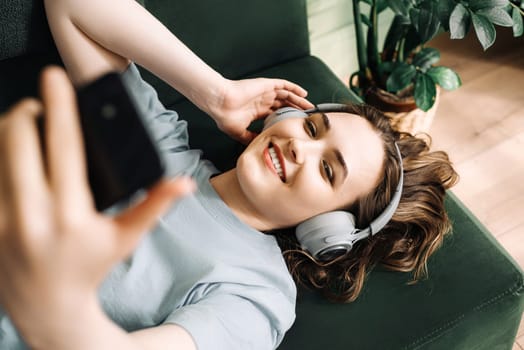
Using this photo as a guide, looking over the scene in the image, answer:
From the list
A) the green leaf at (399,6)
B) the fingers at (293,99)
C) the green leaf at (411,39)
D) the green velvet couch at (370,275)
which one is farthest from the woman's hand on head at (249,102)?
the green leaf at (411,39)

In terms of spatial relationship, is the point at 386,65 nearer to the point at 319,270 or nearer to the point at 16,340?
the point at 319,270

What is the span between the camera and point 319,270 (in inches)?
45.2

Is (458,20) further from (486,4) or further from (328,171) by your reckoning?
(328,171)

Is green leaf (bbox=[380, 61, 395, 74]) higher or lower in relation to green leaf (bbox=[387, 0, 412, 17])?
lower

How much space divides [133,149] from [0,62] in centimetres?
94

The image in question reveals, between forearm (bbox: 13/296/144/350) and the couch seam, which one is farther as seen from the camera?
the couch seam

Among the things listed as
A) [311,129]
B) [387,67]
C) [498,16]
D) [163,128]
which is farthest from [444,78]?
[163,128]

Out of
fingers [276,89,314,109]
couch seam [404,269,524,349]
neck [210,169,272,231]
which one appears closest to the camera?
couch seam [404,269,524,349]

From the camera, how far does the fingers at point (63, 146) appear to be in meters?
0.42

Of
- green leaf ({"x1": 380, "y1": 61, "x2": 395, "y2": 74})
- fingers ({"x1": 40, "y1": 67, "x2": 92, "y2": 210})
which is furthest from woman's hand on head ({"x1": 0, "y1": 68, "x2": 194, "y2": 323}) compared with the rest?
green leaf ({"x1": 380, "y1": 61, "x2": 395, "y2": 74})

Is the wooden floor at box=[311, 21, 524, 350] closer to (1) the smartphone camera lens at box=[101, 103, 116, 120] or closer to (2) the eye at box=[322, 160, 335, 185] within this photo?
(2) the eye at box=[322, 160, 335, 185]

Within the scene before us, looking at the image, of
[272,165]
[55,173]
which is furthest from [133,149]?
[272,165]

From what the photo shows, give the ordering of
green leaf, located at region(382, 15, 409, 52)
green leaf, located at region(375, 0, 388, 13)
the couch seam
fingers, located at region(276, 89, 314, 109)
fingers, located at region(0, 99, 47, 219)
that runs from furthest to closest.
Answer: green leaf, located at region(382, 15, 409, 52) → green leaf, located at region(375, 0, 388, 13) → fingers, located at region(276, 89, 314, 109) → the couch seam → fingers, located at region(0, 99, 47, 219)

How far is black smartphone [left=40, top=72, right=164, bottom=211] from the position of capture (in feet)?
1.43
